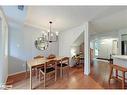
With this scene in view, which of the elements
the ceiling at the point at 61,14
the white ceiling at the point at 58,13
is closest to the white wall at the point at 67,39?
the ceiling at the point at 61,14

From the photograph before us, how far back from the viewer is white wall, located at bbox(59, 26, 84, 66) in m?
5.64

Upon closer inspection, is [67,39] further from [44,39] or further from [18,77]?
[18,77]

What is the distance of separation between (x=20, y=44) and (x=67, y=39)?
262 cm

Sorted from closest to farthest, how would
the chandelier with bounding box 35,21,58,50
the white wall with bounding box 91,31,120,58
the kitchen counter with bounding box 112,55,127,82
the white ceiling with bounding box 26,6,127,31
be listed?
the white ceiling with bounding box 26,6,127,31 → the kitchen counter with bounding box 112,55,127,82 → the chandelier with bounding box 35,21,58,50 → the white wall with bounding box 91,31,120,58

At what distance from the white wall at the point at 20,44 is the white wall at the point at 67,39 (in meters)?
1.53

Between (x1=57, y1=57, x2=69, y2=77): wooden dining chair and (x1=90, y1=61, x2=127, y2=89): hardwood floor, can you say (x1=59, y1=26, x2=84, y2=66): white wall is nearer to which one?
(x1=57, y1=57, x2=69, y2=77): wooden dining chair

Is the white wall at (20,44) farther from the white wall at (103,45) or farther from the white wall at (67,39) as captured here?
the white wall at (103,45)

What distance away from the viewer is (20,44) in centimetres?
416

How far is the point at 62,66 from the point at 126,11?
3.10 meters

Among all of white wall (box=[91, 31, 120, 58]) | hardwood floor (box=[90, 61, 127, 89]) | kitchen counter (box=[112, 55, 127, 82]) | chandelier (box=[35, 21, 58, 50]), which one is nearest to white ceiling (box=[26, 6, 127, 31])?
chandelier (box=[35, 21, 58, 50])

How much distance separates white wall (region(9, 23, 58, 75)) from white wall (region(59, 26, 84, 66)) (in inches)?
60.2
